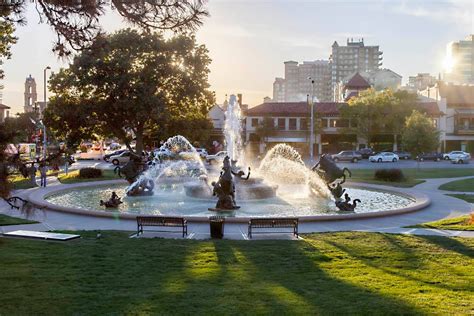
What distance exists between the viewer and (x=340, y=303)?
8320 mm

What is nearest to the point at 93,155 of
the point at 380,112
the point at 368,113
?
the point at 368,113

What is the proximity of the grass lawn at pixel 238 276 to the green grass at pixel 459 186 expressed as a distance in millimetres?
16480

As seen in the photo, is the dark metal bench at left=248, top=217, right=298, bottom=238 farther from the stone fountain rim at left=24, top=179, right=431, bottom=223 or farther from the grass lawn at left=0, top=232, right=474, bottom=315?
the stone fountain rim at left=24, top=179, right=431, bottom=223

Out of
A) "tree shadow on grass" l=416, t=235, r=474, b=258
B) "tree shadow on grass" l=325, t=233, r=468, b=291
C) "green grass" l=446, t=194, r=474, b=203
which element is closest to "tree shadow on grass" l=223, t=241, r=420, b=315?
"tree shadow on grass" l=325, t=233, r=468, b=291

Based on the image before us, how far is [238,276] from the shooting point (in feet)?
33.1

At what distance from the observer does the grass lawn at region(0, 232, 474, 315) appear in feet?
26.8

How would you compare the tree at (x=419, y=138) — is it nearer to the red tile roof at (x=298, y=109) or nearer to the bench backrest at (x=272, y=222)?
the red tile roof at (x=298, y=109)

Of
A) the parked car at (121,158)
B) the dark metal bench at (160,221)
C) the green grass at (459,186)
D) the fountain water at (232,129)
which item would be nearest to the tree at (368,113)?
the parked car at (121,158)

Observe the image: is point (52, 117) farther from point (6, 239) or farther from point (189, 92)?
point (6, 239)

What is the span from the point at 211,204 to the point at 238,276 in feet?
38.7

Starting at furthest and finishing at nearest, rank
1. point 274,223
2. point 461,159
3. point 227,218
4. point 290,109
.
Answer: point 290,109 < point 461,159 < point 227,218 < point 274,223

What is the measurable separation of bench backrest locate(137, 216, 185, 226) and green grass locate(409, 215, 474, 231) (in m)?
7.93

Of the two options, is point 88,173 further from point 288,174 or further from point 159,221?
point 159,221

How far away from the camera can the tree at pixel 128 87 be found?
134 ft
